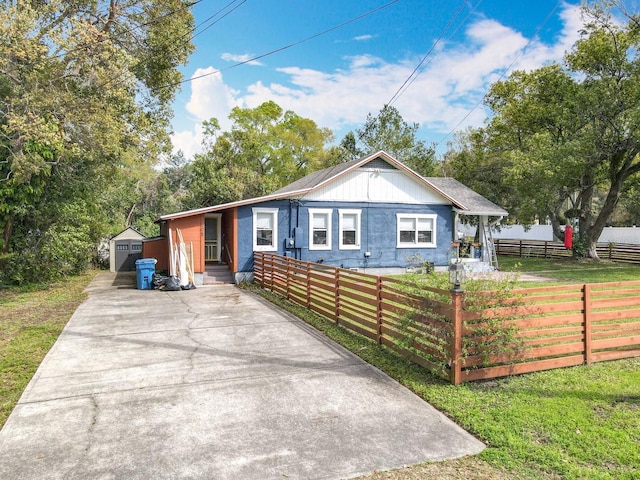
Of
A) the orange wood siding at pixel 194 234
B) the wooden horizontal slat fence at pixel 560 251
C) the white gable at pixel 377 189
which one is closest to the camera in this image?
the orange wood siding at pixel 194 234

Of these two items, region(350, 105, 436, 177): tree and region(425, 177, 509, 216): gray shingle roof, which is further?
region(350, 105, 436, 177): tree

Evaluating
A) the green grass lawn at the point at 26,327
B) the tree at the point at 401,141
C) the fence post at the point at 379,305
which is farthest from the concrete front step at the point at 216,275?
the tree at the point at 401,141

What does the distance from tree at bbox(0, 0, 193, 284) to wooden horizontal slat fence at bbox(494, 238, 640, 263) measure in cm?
2185

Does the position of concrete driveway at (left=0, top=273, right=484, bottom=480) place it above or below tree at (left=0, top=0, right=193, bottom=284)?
below

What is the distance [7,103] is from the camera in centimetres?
1155

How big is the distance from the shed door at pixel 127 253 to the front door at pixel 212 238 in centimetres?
440

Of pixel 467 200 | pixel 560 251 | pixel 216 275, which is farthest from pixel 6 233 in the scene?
pixel 560 251

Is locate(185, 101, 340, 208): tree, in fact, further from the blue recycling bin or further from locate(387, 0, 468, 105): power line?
locate(387, 0, 468, 105): power line

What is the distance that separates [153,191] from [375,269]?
31898 mm

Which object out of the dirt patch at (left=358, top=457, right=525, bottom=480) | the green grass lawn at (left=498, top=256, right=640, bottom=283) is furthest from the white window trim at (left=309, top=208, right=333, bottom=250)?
the dirt patch at (left=358, top=457, right=525, bottom=480)

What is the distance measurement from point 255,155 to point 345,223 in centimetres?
2167

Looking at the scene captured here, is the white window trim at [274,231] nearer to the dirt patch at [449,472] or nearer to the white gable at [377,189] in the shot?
the white gable at [377,189]

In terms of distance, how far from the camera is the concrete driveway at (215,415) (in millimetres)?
3443

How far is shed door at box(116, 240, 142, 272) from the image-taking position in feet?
65.2
